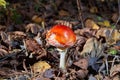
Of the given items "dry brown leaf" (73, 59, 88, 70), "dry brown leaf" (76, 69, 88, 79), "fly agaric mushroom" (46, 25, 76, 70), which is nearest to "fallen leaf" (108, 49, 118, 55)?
"dry brown leaf" (73, 59, 88, 70)

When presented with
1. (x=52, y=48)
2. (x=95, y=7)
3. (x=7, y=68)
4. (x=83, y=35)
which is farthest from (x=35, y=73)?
(x=95, y=7)

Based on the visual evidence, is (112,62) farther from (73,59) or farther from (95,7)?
(95,7)

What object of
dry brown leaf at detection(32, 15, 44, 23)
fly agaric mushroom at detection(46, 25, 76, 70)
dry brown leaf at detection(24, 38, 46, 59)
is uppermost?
fly agaric mushroom at detection(46, 25, 76, 70)

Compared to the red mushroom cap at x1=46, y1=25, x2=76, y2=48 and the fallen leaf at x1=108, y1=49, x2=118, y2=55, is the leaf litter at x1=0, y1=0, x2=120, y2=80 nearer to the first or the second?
the fallen leaf at x1=108, y1=49, x2=118, y2=55

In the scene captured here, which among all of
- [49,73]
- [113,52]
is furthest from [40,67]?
[113,52]

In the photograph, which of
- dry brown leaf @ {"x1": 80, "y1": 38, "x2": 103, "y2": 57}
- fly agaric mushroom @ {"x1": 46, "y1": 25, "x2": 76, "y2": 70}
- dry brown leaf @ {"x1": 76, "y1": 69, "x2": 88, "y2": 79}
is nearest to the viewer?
fly agaric mushroom @ {"x1": 46, "y1": 25, "x2": 76, "y2": 70}

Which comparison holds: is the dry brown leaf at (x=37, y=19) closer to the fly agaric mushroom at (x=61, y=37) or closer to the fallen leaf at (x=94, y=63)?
the fallen leaf at (x=94, y=63)
